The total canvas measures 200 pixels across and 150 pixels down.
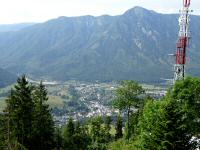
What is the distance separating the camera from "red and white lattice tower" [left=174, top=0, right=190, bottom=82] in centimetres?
6556

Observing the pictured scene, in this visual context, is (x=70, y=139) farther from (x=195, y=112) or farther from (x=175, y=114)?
(x=175, y=114)

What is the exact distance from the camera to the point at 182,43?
219 feet

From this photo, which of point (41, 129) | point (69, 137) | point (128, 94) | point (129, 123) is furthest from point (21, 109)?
point (129, 123)

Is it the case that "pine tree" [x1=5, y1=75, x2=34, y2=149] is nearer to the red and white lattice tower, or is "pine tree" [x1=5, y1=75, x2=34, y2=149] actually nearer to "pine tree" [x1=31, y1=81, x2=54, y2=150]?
"pine tree" [x1=31, y1=81, x2=54, y2=150]

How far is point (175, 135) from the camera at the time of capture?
39000mm

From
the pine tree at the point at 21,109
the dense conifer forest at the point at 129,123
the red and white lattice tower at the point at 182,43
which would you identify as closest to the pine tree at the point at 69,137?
the dense conifer forest at the point at 129,123

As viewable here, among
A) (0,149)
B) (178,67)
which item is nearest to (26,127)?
(0,149)

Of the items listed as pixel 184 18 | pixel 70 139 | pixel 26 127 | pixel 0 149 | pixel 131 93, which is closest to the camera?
pixel 0 149

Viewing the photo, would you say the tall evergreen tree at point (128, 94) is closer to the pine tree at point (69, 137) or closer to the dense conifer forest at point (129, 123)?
the dense conifer forest at point (129, 123)

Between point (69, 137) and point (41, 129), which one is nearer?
point (41, 129)

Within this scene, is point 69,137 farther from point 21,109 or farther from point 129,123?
point 21,109

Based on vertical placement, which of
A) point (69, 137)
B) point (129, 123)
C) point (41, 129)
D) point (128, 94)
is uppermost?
point (128, 94)

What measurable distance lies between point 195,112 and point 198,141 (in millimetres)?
4491

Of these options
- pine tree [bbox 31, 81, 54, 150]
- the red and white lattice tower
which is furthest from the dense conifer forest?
the red and white lattice tower
